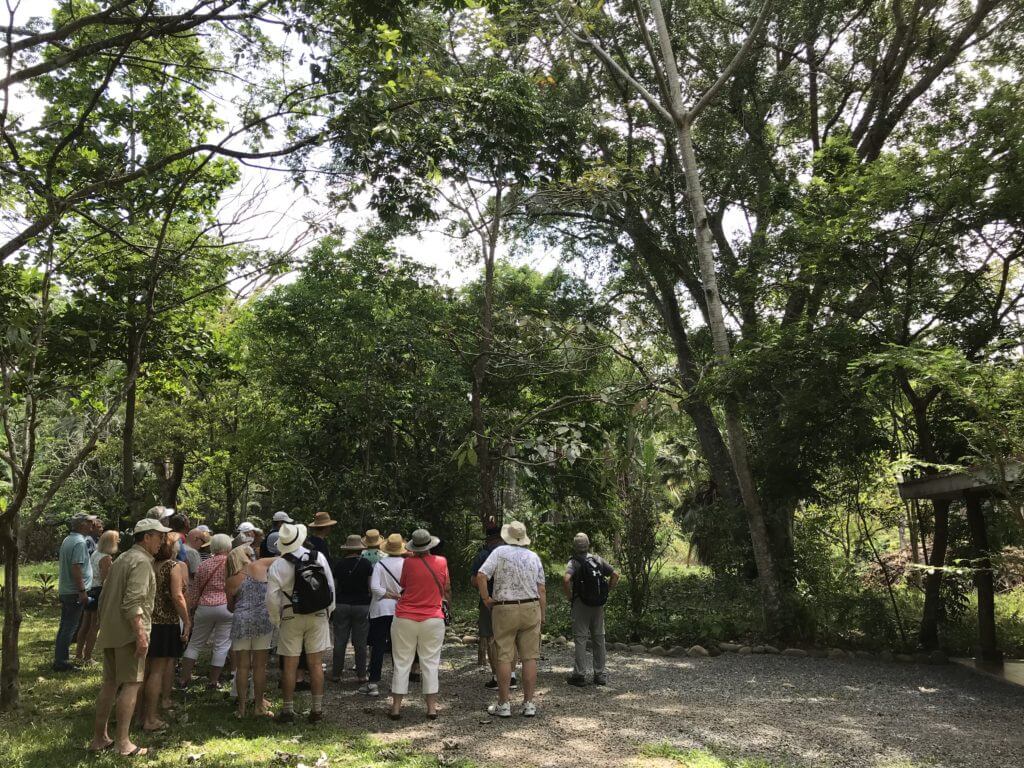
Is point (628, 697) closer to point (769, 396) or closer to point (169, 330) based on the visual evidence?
point (769, 396)

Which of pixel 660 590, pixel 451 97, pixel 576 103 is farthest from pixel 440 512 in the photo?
pixel 451 97

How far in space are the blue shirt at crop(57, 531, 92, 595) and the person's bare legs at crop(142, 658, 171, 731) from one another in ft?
9.87

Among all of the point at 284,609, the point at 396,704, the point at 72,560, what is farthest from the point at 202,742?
the point at 72,560

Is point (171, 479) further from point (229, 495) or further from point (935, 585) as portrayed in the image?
point (935, 585)

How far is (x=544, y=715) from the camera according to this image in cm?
689

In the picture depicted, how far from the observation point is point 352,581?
7852 mm

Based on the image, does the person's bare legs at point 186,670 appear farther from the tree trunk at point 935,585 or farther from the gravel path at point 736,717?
the tree trunk at point 935,585

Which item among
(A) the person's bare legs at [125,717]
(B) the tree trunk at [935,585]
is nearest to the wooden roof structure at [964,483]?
(B) the tree trunk at [935,585]

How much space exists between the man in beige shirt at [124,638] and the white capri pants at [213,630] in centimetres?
163

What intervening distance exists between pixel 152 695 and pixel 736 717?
5.45 meters

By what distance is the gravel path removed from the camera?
5.85 m

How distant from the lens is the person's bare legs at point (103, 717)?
5.39m

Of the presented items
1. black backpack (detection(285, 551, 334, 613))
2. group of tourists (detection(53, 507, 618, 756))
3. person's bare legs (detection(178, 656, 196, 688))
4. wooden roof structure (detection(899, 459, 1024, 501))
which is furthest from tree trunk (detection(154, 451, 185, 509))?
wooden roof structure (detection(899, 459, 1024, 501))

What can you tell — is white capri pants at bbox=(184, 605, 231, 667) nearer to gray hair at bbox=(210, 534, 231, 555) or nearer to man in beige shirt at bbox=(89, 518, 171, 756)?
gray hair at bbox=(210, 534, 231, 555)
